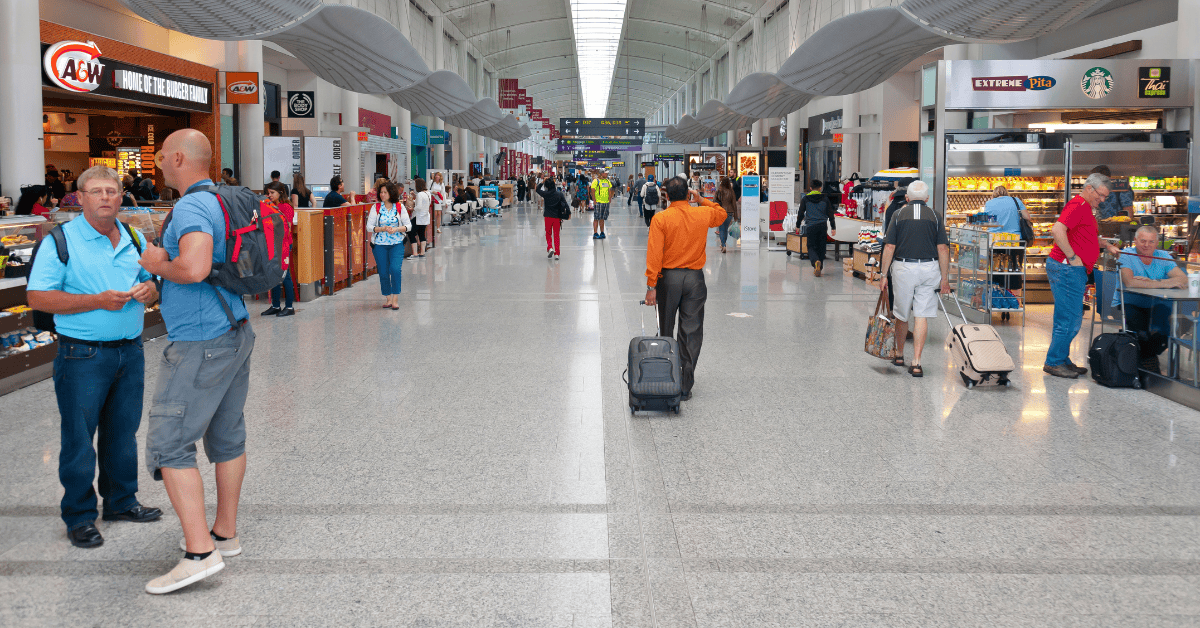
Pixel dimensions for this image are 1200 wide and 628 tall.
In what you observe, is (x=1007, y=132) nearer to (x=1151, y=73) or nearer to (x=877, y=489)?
(x=1151, y=73)

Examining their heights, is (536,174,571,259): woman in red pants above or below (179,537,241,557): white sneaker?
above

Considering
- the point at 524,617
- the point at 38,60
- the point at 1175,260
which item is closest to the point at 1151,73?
the point at 1175,260

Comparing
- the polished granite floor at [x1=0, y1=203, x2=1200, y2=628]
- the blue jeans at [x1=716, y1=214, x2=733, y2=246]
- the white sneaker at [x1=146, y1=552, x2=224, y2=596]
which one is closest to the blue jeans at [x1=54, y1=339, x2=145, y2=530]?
the polished granite floor at [x1=0, y1=203, x2=1200, y2=628]

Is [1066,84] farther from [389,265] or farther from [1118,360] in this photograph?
[389,265]

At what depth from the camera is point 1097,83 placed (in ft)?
41.2

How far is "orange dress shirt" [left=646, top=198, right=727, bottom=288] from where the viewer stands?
633 centimetres

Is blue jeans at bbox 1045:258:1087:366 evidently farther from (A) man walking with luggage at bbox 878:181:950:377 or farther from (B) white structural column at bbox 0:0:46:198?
(B) white structural column at bbox 0:0:46:198

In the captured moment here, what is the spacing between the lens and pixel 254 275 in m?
3.47

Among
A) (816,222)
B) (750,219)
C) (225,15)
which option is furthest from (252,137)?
(225,15)

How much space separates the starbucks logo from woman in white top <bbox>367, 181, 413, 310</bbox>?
8.63m

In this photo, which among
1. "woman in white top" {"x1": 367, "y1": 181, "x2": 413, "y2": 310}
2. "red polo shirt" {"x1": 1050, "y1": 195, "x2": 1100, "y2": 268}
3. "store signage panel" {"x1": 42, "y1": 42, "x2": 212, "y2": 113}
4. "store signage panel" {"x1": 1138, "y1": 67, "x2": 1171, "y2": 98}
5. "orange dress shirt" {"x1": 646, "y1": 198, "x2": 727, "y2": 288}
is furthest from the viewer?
"store signage panel" {"x1": 1138, "y1": 67, "x2": 1171, "y2": 98}

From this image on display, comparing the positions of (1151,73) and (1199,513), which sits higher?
(1151,73)

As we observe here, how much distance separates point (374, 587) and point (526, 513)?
95 cm

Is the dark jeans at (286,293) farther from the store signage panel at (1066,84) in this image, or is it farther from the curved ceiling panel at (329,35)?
the store signage panel at (1066,84)
